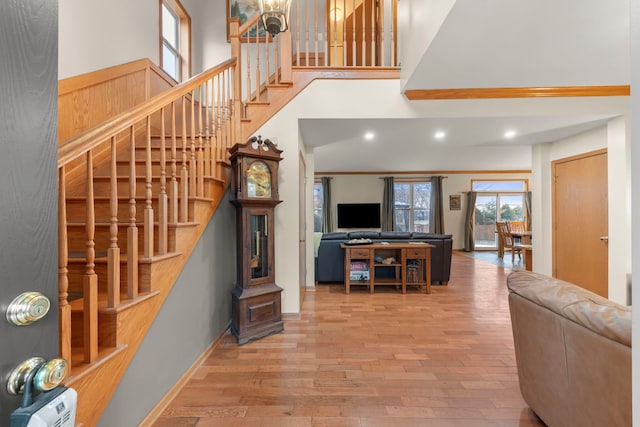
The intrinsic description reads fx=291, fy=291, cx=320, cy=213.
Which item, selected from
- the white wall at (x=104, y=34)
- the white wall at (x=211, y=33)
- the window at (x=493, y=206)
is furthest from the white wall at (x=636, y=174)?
the window at (x=493, y=206)

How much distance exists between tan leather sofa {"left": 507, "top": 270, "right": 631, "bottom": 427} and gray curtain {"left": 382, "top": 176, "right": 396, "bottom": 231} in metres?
6.77

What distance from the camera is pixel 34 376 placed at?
0.55m

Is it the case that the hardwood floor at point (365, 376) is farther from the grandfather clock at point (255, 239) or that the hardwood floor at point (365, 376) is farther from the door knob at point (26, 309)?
the door knob at point (26, 309)

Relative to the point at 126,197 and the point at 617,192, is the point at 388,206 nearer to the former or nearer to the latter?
the point at 617,192

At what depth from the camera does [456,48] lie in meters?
2.25

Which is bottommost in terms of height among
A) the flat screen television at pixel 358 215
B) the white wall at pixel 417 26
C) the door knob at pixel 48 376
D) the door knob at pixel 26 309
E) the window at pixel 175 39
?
the door knob at pixel 48 376

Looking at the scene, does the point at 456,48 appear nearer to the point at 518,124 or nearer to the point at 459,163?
the point at 518,124

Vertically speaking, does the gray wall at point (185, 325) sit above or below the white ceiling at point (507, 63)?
below

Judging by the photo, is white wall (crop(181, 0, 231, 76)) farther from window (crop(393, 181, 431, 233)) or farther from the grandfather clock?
window (crop(393, 181, 431, 233))

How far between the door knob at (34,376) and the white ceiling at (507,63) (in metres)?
2.41

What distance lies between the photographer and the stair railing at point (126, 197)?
46.8 inches

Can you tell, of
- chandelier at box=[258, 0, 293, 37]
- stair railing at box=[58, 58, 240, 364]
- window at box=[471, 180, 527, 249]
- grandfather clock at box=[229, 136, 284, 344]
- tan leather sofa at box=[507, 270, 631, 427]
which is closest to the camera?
tan leather sofa at box=[507, 270, 631, 427]

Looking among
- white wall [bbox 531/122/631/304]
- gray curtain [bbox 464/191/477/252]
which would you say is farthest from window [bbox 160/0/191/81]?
gray curtain [bbox 464/191/477/252]

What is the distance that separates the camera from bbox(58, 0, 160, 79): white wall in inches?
94.5
